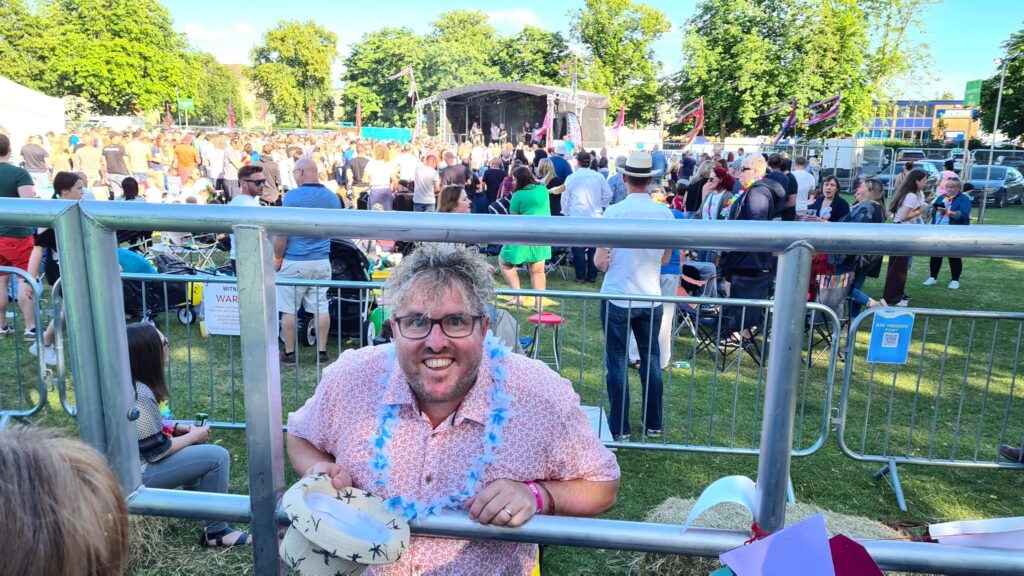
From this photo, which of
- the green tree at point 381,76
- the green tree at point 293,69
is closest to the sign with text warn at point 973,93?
the green tree at point 381,76

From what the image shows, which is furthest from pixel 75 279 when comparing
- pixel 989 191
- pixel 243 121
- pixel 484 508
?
pixel 243 121

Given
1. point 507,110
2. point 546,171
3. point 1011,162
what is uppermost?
point 507,110

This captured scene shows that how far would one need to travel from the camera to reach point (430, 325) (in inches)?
69.4

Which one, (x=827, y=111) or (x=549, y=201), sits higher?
(x=827, y=111)

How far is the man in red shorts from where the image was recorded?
6.77m

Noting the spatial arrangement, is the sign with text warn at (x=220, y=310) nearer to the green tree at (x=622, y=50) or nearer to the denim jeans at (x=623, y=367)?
the denim jeans at (x=623, y=367)

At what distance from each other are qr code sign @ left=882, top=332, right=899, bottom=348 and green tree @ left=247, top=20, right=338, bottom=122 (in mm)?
95118

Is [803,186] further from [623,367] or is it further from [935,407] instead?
[623,367]

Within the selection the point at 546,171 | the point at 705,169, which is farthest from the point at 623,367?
the point at 705,169

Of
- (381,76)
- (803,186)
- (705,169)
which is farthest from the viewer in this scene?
(381,76)

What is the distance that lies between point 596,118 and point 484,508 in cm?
4204

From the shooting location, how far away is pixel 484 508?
4.62 ft

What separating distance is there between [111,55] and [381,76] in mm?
28334

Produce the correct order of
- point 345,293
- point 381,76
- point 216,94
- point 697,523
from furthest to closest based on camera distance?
1. point 216,94
2. point 381,76
3. point 345,293
4. point 697,523
